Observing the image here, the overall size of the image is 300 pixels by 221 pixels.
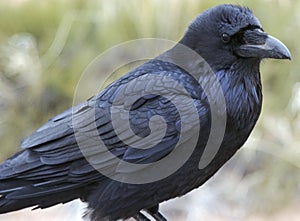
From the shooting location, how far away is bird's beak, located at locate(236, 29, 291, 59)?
2705mm

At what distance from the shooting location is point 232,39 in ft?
9.00

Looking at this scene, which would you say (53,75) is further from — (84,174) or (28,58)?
(84,174)

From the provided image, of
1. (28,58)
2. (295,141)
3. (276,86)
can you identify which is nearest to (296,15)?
(276,86)

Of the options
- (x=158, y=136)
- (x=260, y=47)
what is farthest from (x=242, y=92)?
(x=158, y=136)

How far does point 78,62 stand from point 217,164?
287cm

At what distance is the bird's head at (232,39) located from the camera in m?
2.71

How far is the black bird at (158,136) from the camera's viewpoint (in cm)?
271

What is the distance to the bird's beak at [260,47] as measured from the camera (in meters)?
2.71

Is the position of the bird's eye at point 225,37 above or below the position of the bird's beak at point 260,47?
above

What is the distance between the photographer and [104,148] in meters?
2.79

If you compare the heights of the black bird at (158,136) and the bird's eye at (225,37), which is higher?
the bird's eye at (225,37)

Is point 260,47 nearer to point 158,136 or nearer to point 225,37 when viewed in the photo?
point 225,37

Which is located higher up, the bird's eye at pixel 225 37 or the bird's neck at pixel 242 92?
the bird's eye at pixel 225 37

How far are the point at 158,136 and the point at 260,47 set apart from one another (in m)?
0.49
